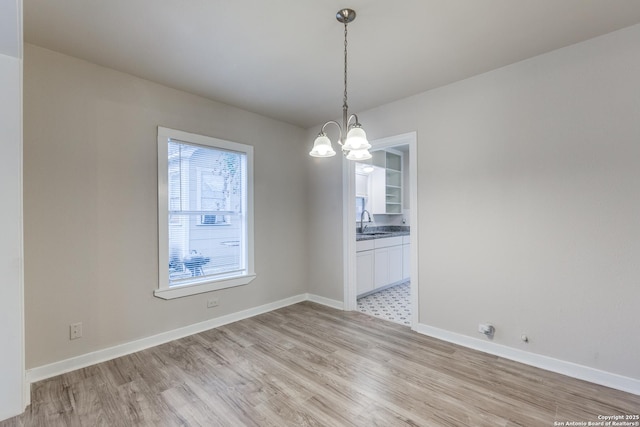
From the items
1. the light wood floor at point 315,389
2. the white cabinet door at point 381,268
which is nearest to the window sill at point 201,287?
the light wood floor at point 315,389

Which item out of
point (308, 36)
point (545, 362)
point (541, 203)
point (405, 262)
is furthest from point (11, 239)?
point (405, 262)

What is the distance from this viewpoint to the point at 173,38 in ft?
7.27

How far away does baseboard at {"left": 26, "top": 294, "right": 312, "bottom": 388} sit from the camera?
2348 mm

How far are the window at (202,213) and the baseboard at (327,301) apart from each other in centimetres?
112

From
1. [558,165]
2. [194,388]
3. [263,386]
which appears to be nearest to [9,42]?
[194,388]

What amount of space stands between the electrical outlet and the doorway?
9.46ft

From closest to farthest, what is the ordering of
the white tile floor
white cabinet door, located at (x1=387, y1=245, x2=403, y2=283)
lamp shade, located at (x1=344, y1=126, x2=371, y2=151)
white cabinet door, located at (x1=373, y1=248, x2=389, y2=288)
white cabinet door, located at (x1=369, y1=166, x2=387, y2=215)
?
lamp shade, located at (x1=344, y1=126, x2=371, y2=151) < the white tile floor < white cabinet door, located at (x1=373, y1=248, x2=389, y2=288) < white cabinet door, located at (x1=387, y1=245, x2=403, y2=283) < white cabinet door, located at (x1=369, y1=166, x2=387, y2=215)

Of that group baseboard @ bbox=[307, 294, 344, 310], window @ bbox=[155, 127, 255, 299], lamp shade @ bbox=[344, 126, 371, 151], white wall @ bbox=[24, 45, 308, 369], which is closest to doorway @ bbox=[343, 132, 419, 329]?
baseboard @ bbox=[307, 294, 344, 310]

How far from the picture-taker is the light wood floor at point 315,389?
1.88 m

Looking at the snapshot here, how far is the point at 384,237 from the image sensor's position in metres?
4.85

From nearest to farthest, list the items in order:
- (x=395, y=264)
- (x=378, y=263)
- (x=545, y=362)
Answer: (x=545, y=362) < (x=378, y=263) < (x=395, y=264)

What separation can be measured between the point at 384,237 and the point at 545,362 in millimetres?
2686

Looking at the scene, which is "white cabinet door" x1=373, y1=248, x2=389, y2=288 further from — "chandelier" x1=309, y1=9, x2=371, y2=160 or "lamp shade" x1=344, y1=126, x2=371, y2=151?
"lamp shade" x1=344, y1=126, x2=371, y2=151

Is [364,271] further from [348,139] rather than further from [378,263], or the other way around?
[348,139]
